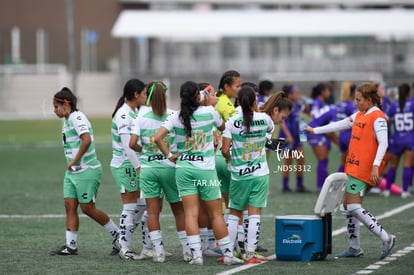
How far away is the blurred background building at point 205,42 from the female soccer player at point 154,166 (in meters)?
49.2

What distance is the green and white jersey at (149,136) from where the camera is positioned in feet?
39.0

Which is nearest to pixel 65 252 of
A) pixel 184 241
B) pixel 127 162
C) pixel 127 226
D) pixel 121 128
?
pixel 127 226

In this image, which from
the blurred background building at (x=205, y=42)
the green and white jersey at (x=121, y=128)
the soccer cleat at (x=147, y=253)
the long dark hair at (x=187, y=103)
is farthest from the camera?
the blurred background building at (x=205, y=42)

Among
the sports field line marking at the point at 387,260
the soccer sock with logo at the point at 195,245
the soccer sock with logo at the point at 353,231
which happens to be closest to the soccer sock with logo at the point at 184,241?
the soccer sock with logo at the point at 195,245

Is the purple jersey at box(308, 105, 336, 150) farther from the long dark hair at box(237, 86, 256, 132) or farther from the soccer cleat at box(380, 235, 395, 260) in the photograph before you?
the long dark hair at box(237, 86, 256, 132)

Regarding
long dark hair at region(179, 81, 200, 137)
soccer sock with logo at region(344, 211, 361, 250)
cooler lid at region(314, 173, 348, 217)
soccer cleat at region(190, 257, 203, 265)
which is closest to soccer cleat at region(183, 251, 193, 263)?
soccer cleat at region(190, 257, 203, 265)

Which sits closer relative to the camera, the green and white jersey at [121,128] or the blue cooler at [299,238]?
the blue cooler at [299,238]

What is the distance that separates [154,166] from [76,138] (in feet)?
4.33

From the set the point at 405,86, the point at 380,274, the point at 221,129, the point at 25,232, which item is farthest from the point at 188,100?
the point at 405,86

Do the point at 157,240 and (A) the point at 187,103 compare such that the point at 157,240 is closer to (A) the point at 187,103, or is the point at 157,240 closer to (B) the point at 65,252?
(B) the point at 65,252

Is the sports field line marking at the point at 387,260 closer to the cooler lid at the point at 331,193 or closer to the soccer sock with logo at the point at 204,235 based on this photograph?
the cooler lid at the point at 331,193

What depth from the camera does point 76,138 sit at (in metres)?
12.7

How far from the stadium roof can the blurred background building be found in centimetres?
6

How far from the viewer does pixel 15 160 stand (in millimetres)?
29438
